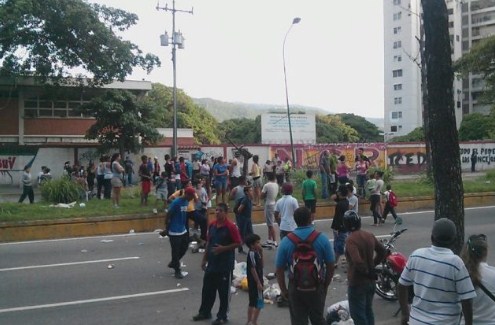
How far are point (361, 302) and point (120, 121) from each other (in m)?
25.4

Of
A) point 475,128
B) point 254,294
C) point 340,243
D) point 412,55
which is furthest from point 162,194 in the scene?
point 412,55

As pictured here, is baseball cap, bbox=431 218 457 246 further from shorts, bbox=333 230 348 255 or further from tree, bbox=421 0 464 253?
shorts, bbox=333 230 348 255

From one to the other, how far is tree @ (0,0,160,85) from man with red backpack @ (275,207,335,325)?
22.6 m

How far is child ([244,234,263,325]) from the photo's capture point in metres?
6.62

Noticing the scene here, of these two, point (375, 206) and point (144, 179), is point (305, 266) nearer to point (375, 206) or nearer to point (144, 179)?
point (375, 206)

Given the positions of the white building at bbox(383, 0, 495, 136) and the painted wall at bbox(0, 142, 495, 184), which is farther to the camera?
the white building at bbox(383, 0, 495, 136)

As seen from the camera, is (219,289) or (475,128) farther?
(475,128)

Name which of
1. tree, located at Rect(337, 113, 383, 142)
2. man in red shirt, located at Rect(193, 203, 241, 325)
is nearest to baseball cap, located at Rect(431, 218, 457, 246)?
man in red shirt, located at Rect(193, 203, 241, 325)

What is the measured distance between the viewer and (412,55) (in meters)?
75.9

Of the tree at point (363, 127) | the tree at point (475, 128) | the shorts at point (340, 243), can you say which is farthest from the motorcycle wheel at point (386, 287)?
the tree at point (363, 127)

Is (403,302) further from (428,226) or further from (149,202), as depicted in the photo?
(149,202)

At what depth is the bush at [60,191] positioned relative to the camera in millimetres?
17156

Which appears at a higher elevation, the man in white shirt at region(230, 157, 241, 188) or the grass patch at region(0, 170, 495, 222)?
the man in white shirt at region(230, 157, 241, 188)

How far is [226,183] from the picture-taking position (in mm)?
17000
